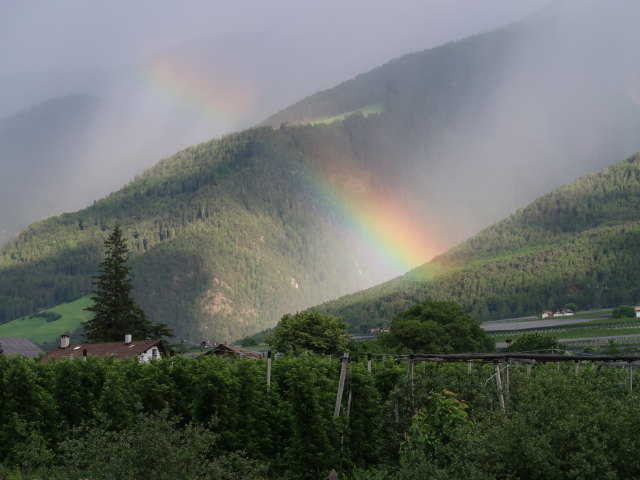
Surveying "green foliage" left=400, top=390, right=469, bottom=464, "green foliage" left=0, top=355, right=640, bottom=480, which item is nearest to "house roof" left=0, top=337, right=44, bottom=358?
"green foliage" left=0, top=355, right=640, bottom=480

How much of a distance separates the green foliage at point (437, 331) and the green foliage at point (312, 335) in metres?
8.85

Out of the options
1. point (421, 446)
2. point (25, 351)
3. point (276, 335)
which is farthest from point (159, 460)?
point (276, 335)

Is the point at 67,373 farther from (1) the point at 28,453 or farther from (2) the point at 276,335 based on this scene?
(2) the point at 276,335

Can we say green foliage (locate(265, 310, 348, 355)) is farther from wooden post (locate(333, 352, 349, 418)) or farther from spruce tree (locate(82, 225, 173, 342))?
wooden post (locate(333, 352, 349, 418))

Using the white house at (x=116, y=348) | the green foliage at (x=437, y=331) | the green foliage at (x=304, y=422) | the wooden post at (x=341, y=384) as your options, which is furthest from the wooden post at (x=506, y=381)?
the green foliage at (x=437, y=331)

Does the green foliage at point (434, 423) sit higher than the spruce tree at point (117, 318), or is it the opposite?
the spruce tree at point (117, 318)

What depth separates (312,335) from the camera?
345 ft

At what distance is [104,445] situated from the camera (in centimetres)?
2439

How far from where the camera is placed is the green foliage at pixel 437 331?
110 m

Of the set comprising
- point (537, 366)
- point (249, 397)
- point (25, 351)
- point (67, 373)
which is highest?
point (25, 351)

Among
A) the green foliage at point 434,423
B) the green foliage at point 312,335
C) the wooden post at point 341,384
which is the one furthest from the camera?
the green foliage at point 312,335

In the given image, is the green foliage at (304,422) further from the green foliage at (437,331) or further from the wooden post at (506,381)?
the green foliage at (437,331)

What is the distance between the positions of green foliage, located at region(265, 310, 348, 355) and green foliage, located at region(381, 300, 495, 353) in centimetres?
885

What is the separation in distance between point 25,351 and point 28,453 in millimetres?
64889
